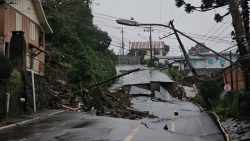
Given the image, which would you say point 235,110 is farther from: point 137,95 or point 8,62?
point 137,95

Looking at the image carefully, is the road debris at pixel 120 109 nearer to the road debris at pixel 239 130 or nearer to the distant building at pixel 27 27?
the distant building at pixel 27 27

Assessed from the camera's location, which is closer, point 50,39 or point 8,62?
point 8,62

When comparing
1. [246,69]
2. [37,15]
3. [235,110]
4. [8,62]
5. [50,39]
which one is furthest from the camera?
[50,39]

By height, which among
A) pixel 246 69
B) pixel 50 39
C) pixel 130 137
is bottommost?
pixel 130 137

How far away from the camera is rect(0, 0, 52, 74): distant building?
37812 millimetres

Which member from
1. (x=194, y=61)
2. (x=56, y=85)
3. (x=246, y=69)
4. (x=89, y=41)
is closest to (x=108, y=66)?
(x=89, y=41)

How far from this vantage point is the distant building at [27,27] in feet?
124

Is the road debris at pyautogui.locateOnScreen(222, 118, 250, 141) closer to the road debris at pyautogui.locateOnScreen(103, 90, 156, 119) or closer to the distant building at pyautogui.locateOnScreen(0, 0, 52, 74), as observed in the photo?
the road debris at pyautogui.locateOnScreen(103, 90, 156, 119)

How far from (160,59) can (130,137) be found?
323ft

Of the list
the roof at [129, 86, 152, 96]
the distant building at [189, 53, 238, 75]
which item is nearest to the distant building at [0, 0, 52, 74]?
the roof at [129, 86, 152, 96]

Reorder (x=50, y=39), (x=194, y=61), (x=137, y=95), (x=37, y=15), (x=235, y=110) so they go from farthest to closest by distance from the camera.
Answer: (x=194, y=61)
(x=50, y=39)
(x=137, y=95)
(x=37, y=15)
(x=235, y=110)

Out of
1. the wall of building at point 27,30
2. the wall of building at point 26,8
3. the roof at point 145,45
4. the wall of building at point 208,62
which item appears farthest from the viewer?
the roof at point 145,45

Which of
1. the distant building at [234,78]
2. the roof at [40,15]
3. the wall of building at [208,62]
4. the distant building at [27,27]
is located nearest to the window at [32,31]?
the distant building at [27,27]

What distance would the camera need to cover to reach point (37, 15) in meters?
48.5
